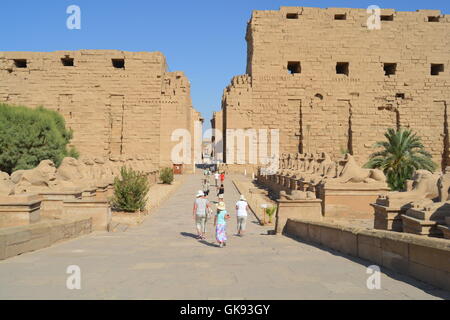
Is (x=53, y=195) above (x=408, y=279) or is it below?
above

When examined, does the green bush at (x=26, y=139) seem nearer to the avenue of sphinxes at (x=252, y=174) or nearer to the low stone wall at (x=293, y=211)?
the avenue of sphinxes at (x=252, y=174)

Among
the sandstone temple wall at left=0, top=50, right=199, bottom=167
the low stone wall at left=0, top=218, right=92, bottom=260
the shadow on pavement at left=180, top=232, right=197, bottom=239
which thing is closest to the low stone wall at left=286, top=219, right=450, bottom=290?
the shadow on pavement at left=180, top=232, right=197, bottom=239

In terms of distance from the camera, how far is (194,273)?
160 inches

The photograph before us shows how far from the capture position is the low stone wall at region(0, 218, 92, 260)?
4.80 metres

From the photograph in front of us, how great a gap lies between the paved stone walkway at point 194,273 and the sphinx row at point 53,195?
99cm

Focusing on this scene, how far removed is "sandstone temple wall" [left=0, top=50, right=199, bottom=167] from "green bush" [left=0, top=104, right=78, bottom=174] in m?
4.20

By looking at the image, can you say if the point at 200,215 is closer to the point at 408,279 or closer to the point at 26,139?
the point at 408,279

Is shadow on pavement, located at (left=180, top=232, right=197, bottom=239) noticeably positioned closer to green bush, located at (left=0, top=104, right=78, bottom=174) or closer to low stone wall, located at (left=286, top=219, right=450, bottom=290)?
low stone wall, located at (left=286, top=219, right=450, bottom=290)

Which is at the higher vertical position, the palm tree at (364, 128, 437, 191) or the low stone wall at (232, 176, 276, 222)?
the palm tree at (364, 128, 437, 191)

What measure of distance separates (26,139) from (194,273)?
19998mm

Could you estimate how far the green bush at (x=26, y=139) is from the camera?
2053 cm

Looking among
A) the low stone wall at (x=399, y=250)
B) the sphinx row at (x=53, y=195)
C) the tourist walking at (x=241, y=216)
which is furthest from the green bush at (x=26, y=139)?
the low stone wall at (x=399, y=250)

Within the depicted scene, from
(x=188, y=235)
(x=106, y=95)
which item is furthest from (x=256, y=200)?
(x=106, y=95)
